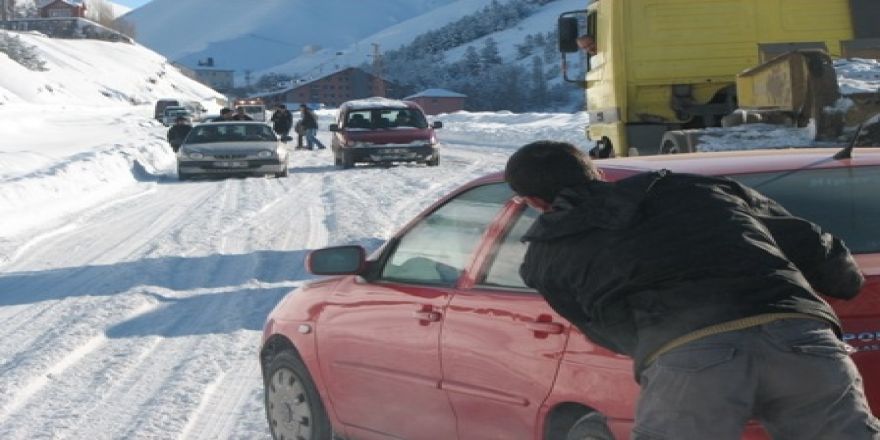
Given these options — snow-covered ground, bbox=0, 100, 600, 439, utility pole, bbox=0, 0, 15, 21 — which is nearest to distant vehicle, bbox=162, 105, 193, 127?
snow-covered ground, bbox=0, 100, 600, 439

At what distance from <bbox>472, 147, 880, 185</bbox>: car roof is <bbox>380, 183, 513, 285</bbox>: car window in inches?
4.7

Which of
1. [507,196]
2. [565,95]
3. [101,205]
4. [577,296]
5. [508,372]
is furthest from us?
[565,95]

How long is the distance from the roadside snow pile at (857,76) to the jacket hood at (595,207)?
242 inches

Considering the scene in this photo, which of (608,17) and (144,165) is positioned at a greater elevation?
(608,17)

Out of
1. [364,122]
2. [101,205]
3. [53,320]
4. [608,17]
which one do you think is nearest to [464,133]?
[364,122]

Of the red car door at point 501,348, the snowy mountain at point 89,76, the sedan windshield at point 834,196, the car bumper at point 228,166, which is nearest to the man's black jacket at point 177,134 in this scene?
the car bumper at point 228,166

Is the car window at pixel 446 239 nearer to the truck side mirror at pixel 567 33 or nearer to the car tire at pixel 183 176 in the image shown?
the truck side mirror at pixel 567 33

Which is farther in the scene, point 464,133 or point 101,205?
point 464,133

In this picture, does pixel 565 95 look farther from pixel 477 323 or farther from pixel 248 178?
pixel 477 323

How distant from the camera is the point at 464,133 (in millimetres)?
47500

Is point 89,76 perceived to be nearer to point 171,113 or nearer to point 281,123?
point 171,113

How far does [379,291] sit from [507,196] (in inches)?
29.6

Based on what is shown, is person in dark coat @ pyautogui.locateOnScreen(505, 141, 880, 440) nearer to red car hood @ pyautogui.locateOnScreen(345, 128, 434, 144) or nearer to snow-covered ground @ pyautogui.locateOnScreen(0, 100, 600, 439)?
snow-covered ground @ pyautogui.locateOnScreen(0, 100, 600, 439)

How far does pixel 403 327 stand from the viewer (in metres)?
4.82
